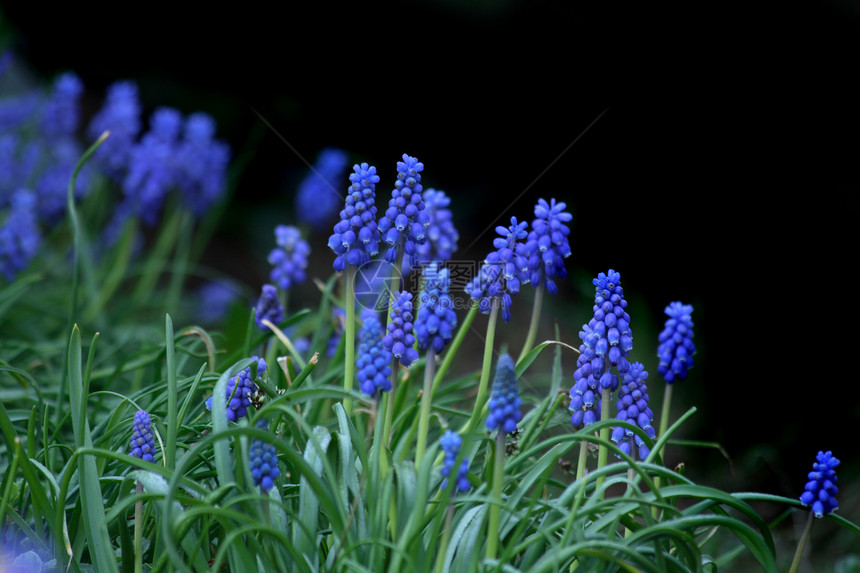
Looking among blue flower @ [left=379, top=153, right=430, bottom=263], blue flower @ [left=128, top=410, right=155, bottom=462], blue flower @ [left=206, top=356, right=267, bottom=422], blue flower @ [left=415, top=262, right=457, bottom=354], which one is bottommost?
blue flower @ [left=128, top=410, right=155, bottom=462]

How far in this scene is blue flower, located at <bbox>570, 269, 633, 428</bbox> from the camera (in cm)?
248

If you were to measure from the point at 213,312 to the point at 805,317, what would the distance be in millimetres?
4872

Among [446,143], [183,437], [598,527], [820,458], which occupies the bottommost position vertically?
[183,437]

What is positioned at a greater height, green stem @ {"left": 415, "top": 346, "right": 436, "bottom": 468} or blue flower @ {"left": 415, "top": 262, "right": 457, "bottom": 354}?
blue flower @ {"left": 415, "top": 262, "right": 457, "bottom": 354}

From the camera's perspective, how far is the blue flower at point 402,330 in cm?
251

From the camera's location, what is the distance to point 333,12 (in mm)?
8508

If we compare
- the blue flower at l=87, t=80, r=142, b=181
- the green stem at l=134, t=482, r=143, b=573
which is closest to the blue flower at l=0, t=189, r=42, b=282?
the blue flower at l=87, t=80, r=142, b=181

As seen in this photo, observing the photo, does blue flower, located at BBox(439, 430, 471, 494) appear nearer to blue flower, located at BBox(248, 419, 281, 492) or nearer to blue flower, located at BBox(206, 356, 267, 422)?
blue flower, located at BBox(248, 419, 281, 492)

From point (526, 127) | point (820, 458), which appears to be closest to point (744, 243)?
point (526, 127)

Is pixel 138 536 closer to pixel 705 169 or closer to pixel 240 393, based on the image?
pixel 240 393

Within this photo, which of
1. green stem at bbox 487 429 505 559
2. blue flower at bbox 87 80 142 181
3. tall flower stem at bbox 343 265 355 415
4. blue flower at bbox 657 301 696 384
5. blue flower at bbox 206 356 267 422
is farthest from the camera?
blue flower at bbox 87 80 142 181

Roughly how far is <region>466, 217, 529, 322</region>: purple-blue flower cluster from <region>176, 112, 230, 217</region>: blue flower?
387cm

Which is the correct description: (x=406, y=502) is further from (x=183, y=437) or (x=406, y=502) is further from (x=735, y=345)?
(x=735, y=345)

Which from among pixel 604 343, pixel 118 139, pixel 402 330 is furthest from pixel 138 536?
pixel 118 139
